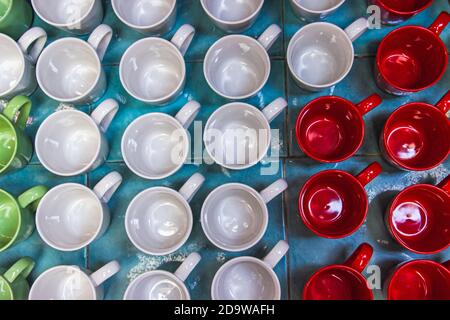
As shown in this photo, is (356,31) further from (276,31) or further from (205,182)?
(205,182)

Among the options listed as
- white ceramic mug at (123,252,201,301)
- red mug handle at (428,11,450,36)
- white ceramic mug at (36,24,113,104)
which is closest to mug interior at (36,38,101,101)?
white ceramic mug at (36,24,113,104)

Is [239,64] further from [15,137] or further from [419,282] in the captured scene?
[419,282]

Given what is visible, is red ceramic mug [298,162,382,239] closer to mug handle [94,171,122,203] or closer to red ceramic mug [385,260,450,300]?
red ceramic mug [385,260,450,300]

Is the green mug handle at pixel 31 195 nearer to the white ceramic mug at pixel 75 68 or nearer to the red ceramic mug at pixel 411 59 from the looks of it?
the white ceramic mug at pixel 75 68

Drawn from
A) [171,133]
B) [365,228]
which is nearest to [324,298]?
[365,228]

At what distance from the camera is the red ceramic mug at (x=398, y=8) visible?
100cm

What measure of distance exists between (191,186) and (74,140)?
33 cm

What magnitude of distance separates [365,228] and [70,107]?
0.77m

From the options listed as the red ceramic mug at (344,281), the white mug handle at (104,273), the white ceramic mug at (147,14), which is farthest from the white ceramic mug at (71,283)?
the white ceramic mug at (147,14)

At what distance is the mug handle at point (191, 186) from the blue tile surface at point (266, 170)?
0.07 metres

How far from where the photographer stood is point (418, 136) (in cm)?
104

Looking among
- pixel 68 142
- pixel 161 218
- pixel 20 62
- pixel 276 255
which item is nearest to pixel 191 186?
pixel 161 218

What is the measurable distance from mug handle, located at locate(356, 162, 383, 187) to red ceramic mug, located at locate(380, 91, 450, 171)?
47mm

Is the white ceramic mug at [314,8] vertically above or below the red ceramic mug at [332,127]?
above
